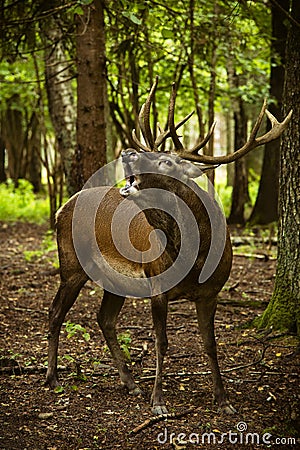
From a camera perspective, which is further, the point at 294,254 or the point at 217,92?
the point at 217,92

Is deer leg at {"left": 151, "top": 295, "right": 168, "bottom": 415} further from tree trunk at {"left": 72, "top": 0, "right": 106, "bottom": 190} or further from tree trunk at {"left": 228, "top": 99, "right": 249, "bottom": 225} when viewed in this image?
tree trunk at {"left": 228, "top": 99, "right": 249, "bottom": 225}

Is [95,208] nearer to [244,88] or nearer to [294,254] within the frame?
[294,254]

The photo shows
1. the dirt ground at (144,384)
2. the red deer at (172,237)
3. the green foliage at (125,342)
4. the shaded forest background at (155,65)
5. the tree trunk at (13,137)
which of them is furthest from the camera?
the tree trunk at (13,137)

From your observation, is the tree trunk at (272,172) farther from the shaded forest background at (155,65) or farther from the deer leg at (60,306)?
the deer leg at (60,306)

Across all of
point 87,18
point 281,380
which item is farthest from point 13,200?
point 281,380

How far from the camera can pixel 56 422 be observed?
4570mm

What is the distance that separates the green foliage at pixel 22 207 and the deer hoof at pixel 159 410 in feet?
39.1

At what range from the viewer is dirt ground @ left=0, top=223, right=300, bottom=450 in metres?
4.32

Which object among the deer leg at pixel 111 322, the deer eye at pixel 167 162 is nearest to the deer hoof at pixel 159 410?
the deer leg at pixel 111 322

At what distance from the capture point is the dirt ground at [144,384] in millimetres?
4324

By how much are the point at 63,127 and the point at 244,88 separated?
12.1 ft

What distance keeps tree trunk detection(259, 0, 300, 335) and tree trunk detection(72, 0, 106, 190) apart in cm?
254

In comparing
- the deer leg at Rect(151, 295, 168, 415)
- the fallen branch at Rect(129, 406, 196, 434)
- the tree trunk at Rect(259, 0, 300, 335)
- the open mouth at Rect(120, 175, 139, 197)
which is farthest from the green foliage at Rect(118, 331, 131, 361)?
the open mouth at Rect(120, 175, 139, 197)

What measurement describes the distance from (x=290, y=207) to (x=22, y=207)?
12930 millimetres
